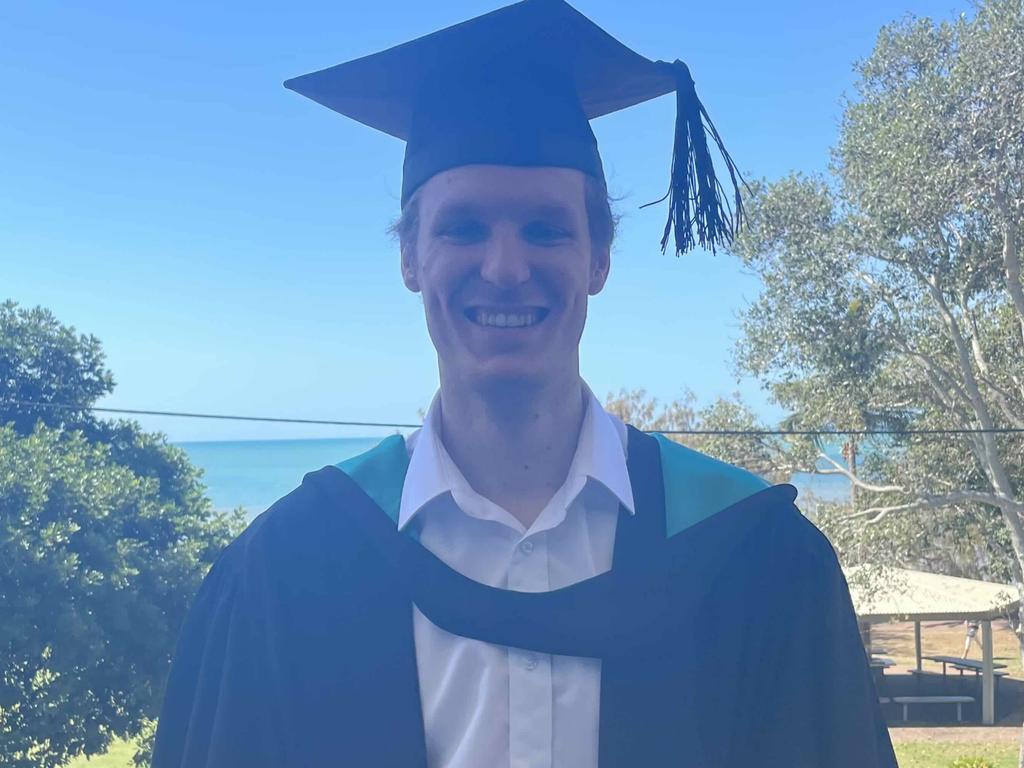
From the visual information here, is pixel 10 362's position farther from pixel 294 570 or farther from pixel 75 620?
pixel 294 570

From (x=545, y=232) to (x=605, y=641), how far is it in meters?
0.62

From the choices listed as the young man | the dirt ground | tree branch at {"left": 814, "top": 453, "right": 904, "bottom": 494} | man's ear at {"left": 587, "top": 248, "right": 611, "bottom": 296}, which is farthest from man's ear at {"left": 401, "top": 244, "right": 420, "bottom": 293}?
the dirt ground

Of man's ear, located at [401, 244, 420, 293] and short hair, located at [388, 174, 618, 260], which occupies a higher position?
short hair, located at [388, 174, 618, 260]

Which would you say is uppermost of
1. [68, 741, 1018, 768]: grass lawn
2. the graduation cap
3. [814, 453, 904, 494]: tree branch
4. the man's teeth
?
[814, 453, 904, 494]: tree branch

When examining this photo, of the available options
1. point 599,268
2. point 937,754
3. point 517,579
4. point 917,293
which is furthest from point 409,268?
point 937,754

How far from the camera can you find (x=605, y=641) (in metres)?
1.38

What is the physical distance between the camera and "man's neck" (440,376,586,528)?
1.54m

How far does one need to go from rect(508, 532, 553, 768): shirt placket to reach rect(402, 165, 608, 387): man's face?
1.14 feet

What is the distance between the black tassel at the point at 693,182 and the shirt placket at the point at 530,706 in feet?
2.67

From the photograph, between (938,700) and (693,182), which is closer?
(693,182)

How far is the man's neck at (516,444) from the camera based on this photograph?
154 cm

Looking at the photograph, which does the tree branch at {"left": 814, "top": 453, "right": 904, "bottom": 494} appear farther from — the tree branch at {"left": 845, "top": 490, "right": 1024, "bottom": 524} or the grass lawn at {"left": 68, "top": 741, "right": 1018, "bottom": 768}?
the grass lawn at {"left": 68, "top": 741, "right": 1018, "bottom": 768}

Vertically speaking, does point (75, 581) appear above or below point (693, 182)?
below

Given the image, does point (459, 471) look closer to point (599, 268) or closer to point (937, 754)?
point (599, 268)
